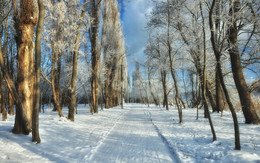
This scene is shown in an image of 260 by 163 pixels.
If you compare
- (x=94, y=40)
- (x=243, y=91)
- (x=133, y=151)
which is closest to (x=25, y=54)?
(x=133, y=151)

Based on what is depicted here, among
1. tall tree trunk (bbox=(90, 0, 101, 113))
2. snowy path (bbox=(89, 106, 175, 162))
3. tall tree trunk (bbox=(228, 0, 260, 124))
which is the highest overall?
tall tree trunk (bbox=(90, 0, 101, 113))

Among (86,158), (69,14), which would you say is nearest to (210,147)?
(86,158)

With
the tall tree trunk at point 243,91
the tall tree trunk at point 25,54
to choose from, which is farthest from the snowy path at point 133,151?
the tall tree trunk at point 243,91

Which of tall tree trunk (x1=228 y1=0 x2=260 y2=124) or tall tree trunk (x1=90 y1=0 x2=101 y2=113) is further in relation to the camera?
tall tree trunk (x1=90 y1=0 x2=101 y2=113)

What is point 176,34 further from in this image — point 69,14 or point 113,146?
point 113,146

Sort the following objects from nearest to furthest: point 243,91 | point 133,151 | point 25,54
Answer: point 133,151 < point 25,54 < point 243,91

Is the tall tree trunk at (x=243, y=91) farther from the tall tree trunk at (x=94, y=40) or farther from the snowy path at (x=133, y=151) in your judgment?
the tall tree trunk at (x=94, y=40)

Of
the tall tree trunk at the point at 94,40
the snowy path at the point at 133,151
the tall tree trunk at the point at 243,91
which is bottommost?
the snowy path at the point at 133,151

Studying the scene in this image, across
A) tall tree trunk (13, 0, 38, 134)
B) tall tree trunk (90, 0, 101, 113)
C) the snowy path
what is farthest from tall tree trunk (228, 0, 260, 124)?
tall tree trunk (90, 0, 101, 113)

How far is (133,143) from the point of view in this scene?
493 cm

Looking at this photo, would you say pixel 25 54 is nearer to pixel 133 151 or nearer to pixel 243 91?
pixel 133 151

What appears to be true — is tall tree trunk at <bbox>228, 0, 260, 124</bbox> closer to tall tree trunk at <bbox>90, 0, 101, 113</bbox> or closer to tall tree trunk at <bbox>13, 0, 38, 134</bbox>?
tall tree trunk at <bbox>13, 0, 38, 134</bbox>

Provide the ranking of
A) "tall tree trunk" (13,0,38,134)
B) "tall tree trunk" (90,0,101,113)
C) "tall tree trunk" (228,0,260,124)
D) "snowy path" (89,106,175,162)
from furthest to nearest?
"tall tree trunk" (90,0,101,113)
"tall tree trunk" (228,0,260,124)
"tall tree trunk" (13,0,38,134)
"snowy path" (89,106,175,162)

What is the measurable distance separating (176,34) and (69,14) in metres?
6.40
